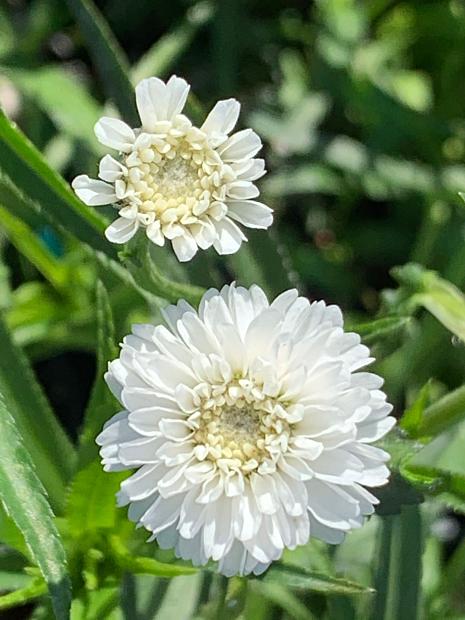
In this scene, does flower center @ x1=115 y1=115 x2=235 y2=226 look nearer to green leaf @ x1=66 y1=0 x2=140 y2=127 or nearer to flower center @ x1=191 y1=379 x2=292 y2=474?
flower center @ x1=191 y1=379 x2=292 y2=474

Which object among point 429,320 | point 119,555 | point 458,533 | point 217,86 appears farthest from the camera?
point 217,86

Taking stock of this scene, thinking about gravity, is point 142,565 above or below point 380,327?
below

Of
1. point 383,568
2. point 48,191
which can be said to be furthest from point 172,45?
point 383,568

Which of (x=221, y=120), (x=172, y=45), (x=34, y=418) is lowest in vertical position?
(x=34, y=418)

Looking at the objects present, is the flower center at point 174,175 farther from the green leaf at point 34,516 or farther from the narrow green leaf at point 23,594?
the narrow green leaf at point 23,594

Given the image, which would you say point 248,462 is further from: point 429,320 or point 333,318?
point 429,320

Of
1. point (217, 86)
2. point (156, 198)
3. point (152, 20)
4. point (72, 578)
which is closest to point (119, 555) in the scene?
A: point (72, 578)

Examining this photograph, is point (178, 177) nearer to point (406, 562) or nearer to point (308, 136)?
point (406, 562)
